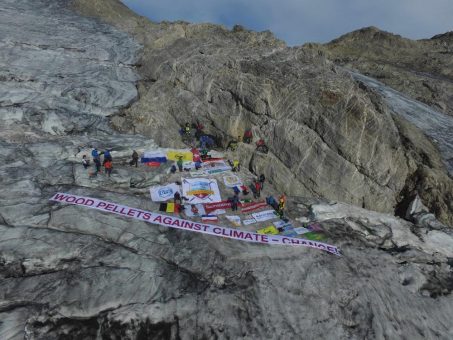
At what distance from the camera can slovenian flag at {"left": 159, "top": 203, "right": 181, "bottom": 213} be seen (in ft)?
59.0

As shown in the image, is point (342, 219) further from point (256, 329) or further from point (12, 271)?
point (12, 271)

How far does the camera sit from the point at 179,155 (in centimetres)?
2327

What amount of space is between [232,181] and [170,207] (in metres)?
5.12

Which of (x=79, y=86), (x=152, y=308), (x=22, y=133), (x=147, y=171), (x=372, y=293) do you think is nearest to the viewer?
(x=152, y=308)

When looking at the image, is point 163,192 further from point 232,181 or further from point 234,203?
point 232,181

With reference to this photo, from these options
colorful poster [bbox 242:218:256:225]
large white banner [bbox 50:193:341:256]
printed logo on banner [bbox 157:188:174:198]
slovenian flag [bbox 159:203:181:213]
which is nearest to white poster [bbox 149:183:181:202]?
printed logo on banner [bbox 157:188:174:198]

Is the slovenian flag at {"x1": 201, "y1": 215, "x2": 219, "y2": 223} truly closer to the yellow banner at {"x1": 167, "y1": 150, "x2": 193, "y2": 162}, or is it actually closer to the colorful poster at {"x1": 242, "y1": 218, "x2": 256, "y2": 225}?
Answer: the colorful poster at {"x1": 242, "y1": 218, "x2": 256, "y2": 225}

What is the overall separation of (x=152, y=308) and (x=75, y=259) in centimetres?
396

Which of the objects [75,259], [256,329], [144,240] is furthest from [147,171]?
[256,329]

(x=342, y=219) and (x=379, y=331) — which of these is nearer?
(x=379, y=331)

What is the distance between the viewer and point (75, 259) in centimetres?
1421

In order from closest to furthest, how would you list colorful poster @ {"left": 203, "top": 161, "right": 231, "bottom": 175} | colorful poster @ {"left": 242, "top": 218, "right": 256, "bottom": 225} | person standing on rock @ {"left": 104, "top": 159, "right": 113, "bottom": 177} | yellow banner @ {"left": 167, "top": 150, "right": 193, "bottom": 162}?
colorful poster @ {"left": 242, "top": 218, "right": 256, "bottom": 225}, person standing on rock @ {"left": 104, "top": 159, "right": 113, "bottom": 177}, colorful poster @ {"left": 203, "top": 161, "right": 231, "bottom": 175}, yellow banner @ {"left": 167, "top": 150, "right": 193, "bottom": 162}

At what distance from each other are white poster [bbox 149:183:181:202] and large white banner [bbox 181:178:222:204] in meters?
0.57

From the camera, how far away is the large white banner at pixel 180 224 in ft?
54.5
